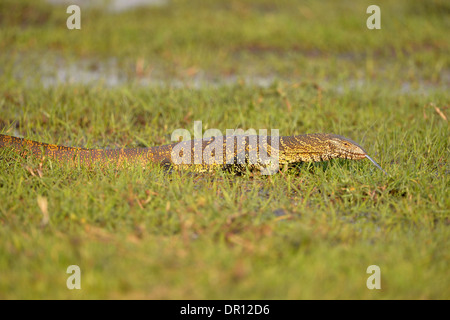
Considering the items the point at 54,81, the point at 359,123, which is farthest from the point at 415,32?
the point at 54,81

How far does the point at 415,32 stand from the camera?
28.5 feet

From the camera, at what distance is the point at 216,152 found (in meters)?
4.04

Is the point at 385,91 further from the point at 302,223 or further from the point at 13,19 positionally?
the point at 13,19

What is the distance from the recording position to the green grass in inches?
96.2

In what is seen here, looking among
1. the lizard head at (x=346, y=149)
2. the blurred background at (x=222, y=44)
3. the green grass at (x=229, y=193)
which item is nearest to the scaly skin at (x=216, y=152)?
the lizard head at (x=346, y=149)

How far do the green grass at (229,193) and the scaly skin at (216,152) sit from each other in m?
0.15

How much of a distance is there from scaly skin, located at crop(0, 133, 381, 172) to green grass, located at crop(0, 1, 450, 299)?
0.15 meters

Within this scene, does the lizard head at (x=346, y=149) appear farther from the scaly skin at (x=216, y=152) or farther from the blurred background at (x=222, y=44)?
the blurred background at (x=222, y=44)

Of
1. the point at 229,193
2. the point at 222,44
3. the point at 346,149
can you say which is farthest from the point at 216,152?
the point at 222,44

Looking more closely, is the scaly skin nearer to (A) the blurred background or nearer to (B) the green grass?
(B) the green grass

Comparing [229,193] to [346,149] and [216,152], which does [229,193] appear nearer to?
[216,152]

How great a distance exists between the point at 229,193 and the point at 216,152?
24.9 inches

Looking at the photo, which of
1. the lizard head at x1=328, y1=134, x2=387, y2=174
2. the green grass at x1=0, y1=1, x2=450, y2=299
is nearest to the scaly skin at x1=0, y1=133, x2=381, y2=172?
the lizard head at x1=328, y1=134, x2=387, y2=174

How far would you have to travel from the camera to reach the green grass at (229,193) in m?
2.44
